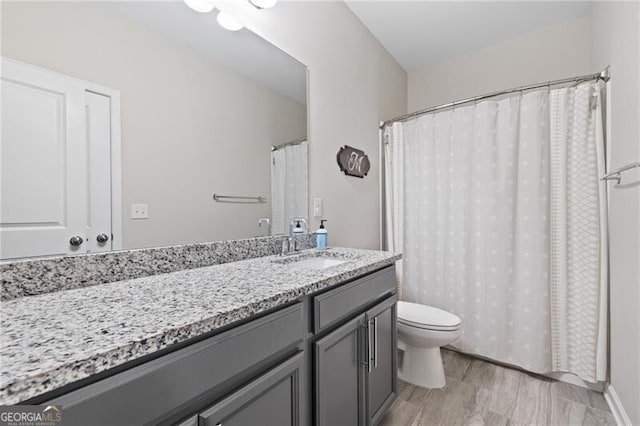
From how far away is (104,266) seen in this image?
3.09 ft

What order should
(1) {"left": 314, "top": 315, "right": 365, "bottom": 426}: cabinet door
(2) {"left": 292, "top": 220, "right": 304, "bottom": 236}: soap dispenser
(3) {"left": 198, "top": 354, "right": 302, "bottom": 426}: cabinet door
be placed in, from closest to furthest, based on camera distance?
1. (3) {"left": 198, "top": 354, "right": 302, "bottom": 426}: cabinet door
2. (1) {"left": 314, "top": 315, "right": 365, "bottom": 426}: cabinet door
3. (2) {"left": 292, "top": 220, "right": 304, "bottom": 236}: soap dispenser

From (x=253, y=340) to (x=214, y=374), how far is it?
12cm

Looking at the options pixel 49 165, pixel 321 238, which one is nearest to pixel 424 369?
pixel 321 238

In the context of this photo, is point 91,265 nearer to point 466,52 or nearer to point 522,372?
point 522,372

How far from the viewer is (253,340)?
75 cm

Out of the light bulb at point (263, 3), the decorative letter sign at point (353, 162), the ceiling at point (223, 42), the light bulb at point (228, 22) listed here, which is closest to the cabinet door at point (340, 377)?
Result: the decorative letter sign at point (353, 162)

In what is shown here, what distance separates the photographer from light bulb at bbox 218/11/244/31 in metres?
1.33

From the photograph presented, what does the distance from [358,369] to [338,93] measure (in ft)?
5.71

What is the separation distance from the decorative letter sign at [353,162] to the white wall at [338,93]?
49 mm

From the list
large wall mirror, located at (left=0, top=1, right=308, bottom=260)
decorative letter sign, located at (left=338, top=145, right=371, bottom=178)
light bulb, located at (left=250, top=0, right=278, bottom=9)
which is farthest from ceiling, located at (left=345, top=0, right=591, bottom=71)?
large wall mirror, located at (left=0, top=1, right=308, bottom=260)

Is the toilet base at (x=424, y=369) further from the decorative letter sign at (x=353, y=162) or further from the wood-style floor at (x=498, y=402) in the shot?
the decorative letter sign at (x=353, y=162)

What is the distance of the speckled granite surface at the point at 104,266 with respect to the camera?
78 centimetres

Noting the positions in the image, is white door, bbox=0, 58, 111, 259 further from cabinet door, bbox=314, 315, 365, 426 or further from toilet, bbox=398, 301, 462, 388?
toilet, bbox=398, 301, 462, 388

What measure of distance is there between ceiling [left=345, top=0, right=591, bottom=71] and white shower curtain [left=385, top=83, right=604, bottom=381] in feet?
2.45
